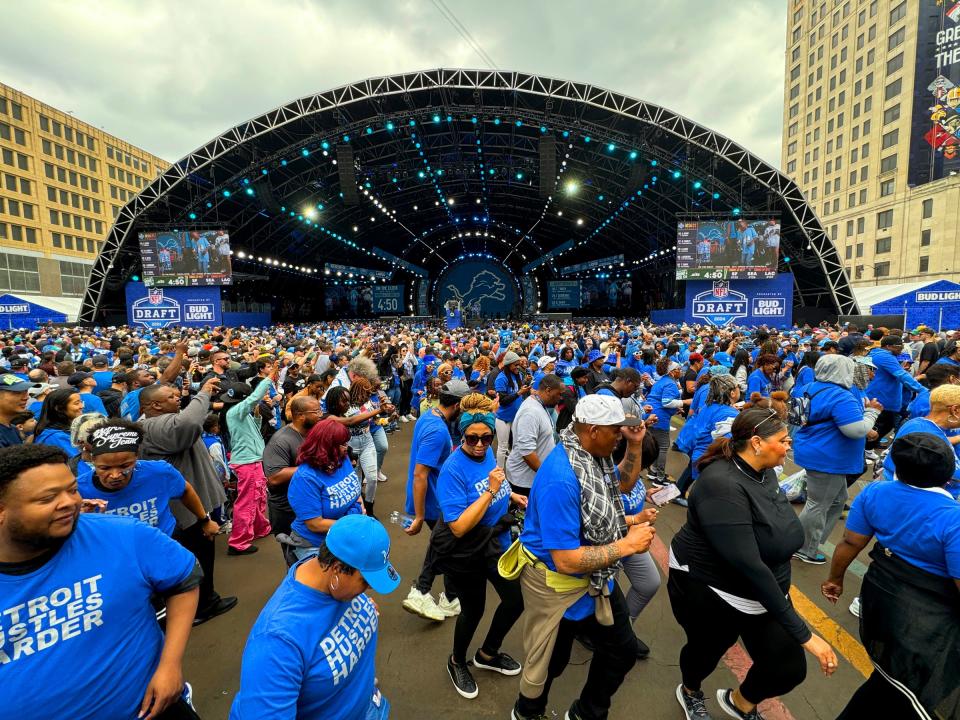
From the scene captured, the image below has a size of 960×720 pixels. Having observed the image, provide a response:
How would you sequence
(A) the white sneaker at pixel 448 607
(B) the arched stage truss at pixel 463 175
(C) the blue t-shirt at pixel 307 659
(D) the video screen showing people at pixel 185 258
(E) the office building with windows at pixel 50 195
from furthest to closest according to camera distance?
1. (E) the office building with windows at pixel 50 195
2. (D) the video screen showing people at pixel 185 258
3. (B) the arched stage truss at pixel 463 175
4. (A) the white sneaker at pixel 448 607
5. (C) the blue t-shirt at pixel 307 659

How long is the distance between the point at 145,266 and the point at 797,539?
94.0ft

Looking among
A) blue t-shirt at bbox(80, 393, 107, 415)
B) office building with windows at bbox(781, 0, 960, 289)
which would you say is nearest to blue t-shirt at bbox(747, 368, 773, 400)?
blue t-shirt at bbox(80, 393, 107, 415)

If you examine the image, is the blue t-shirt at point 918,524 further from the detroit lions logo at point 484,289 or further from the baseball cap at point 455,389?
the detroit lions logo at point 484,289

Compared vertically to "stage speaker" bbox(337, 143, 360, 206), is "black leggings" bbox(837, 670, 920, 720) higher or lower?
lower

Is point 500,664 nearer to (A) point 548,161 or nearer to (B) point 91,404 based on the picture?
(B) point 91,404

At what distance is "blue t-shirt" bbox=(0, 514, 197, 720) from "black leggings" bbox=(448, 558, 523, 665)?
1.50 meters

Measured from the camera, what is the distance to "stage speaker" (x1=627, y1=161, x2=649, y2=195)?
21.8 m

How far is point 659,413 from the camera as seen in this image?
19.2ft

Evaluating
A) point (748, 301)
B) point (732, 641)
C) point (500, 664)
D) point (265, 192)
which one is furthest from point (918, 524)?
point (265, 192)

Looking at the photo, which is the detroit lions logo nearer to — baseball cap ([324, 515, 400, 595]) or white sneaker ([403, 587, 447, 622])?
white sneaker ([403, 587, 447, 622])

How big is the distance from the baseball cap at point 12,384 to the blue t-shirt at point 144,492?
4.50ft

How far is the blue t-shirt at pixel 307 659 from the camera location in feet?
4.33

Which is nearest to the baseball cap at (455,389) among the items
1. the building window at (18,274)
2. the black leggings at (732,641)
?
the black leggings at (732,641)

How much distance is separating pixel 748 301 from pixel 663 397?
68.7 ft
